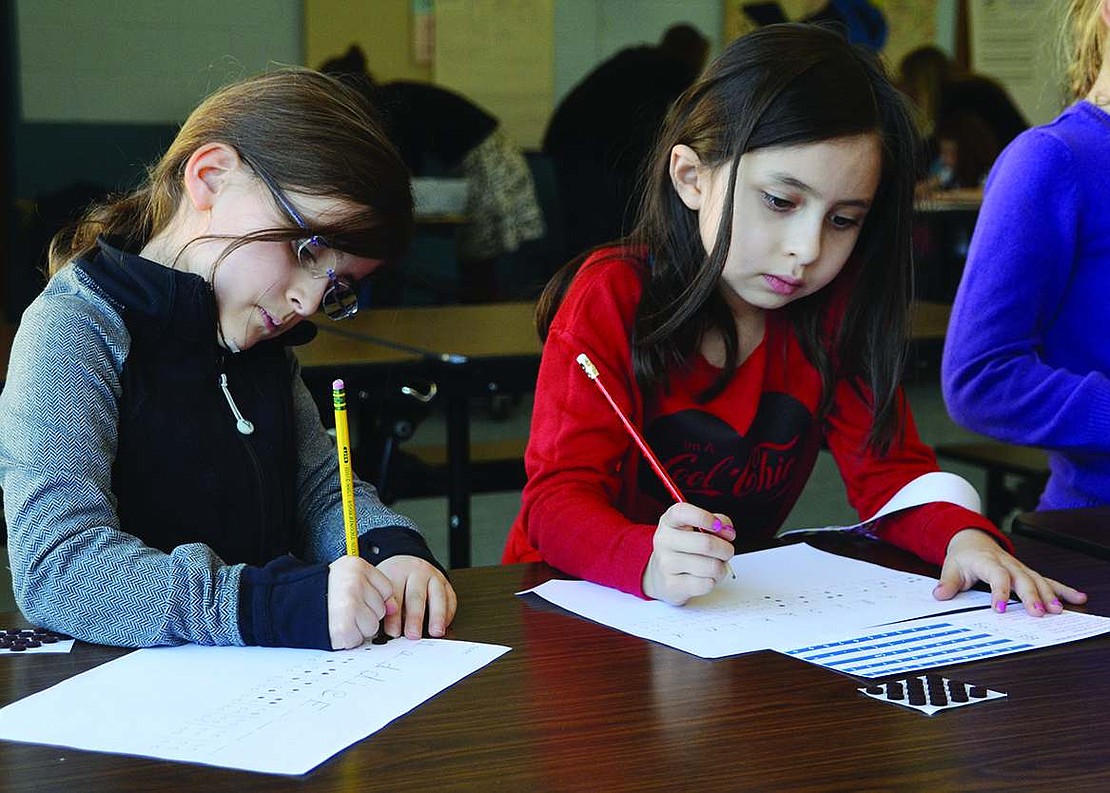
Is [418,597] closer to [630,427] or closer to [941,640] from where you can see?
[630,427]

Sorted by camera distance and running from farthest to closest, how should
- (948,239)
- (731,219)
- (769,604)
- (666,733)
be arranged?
1. (948,239)
2. (731,219)
3. (769,604)
4. (666,733)

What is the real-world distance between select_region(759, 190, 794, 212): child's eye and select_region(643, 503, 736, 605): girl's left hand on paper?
37 centimetres

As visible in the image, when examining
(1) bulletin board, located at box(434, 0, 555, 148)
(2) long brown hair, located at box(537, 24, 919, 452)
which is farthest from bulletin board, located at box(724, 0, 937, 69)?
(2) long brown hair, located at box(537, 24, 919, 452)

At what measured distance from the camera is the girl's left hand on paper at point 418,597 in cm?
102

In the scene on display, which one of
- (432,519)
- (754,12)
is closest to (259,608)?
(432,519)

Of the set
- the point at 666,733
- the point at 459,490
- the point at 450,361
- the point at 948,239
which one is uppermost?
the point at 666,733

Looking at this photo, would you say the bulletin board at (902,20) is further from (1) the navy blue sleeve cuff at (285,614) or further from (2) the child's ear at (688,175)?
(1) the navy blue sleeve cuff at (285,614)

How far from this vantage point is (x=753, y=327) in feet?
4.83

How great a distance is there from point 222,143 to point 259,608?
1.42 feet

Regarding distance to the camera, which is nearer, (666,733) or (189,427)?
(666,733)

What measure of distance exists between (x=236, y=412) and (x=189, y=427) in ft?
0.16

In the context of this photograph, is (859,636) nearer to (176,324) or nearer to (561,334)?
(561,334)

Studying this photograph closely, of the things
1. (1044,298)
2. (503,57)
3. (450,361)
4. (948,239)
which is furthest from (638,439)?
(503,57)

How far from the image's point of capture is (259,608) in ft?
3.18
